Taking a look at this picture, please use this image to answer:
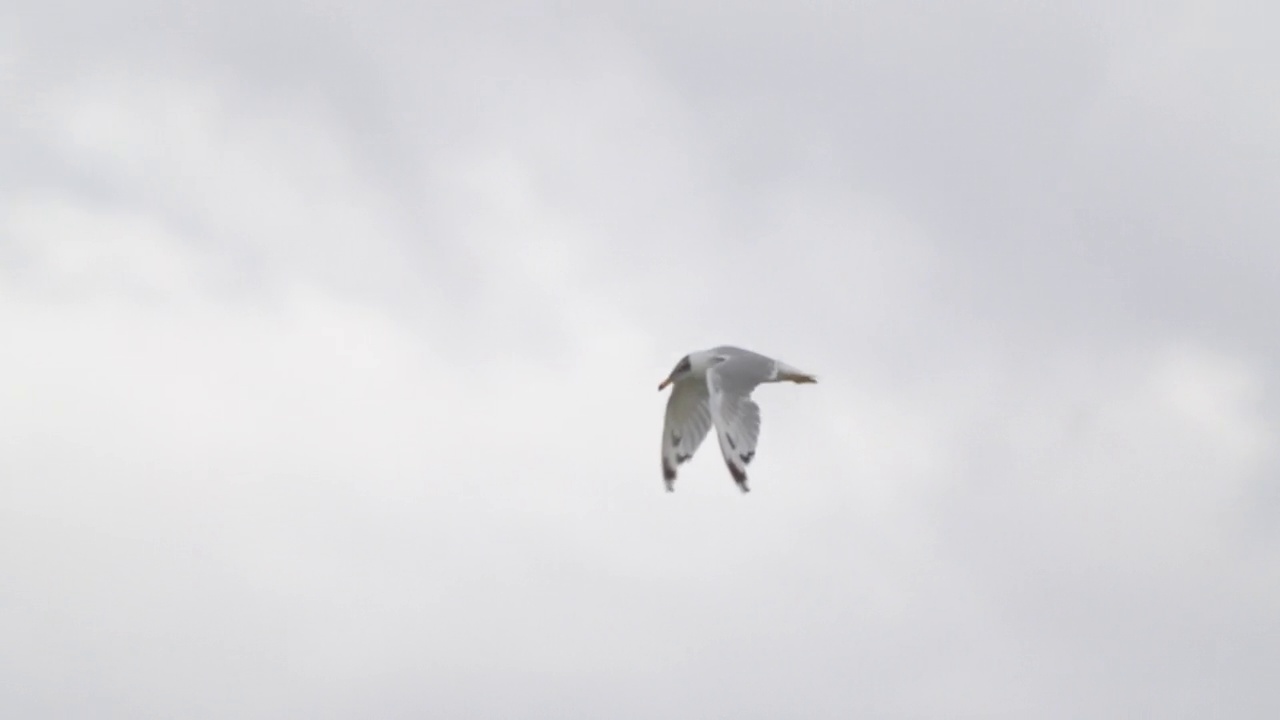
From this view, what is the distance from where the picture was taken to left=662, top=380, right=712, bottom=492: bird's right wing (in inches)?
1224

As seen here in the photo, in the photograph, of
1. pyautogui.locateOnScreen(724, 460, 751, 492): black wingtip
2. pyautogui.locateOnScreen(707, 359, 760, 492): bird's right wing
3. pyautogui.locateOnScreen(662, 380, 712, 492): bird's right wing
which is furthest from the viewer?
pyautogui.locateOnScreen(662, 380, 712, 492): bird's right wing

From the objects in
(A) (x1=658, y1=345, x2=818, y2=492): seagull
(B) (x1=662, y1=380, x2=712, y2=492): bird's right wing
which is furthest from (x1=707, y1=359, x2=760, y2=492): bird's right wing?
(B) (x1=662, y1=380, x2=712, y2=492): bird's right wing

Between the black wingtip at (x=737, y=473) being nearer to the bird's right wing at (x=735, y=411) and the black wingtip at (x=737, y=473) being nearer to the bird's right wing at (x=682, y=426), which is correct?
the bird's right wing at (x=735, y=411)

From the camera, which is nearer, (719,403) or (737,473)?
(737,473)

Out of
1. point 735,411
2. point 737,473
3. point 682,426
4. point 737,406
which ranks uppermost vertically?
point 682,426

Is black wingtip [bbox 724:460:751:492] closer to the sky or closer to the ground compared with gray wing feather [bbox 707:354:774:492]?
closer to the ground

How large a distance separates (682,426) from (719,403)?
1971 millimetres

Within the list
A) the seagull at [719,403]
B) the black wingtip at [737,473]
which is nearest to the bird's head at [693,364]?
the seagull at [719,403]

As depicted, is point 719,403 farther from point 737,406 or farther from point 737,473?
point 737,473

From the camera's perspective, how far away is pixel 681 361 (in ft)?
101

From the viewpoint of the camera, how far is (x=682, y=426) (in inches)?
1231

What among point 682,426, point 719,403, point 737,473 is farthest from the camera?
point 682,426

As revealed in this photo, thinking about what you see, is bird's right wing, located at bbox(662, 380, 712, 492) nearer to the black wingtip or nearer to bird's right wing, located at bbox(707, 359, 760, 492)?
bird's right wing, located at bbox(707, 359, 760, 492)

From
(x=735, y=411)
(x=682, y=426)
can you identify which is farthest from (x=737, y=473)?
(x=682, y=426)
